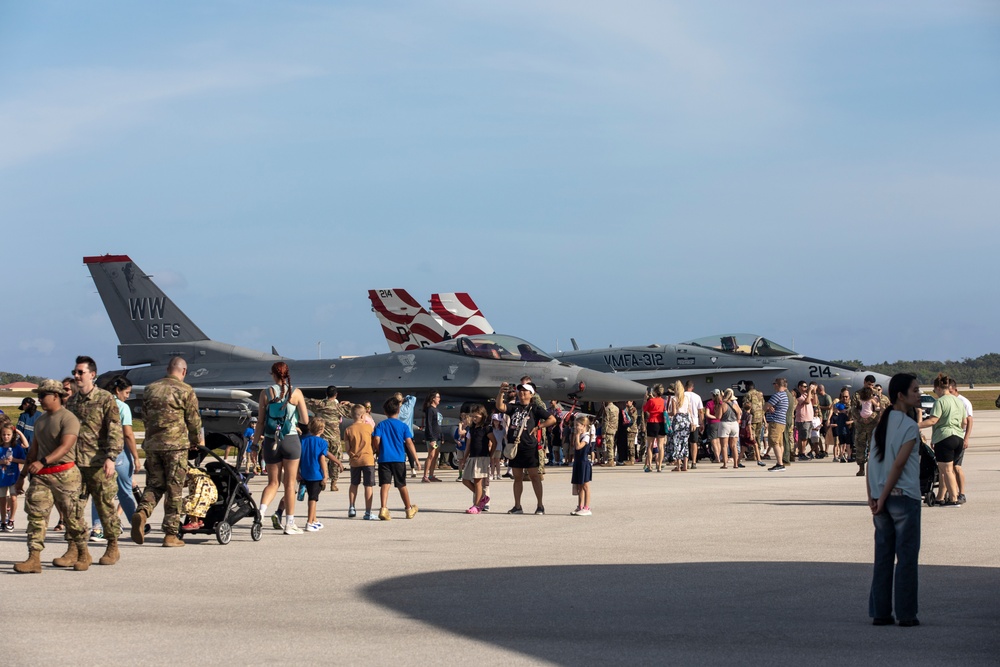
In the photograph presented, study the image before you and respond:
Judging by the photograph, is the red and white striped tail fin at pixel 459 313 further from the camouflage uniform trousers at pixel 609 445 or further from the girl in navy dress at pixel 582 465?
the girl in navy dress at pixel 582 465

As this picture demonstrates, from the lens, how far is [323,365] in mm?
26188

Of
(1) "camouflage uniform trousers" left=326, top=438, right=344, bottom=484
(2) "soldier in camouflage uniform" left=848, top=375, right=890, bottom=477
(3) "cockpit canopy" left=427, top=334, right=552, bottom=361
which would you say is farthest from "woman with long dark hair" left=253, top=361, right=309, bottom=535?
(3) "cockpit canopy" left=427, top=334, right=552, bottom=361

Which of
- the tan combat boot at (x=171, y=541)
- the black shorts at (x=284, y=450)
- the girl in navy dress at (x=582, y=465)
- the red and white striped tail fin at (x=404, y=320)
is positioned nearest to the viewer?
the tan combat boot at (x=171, y=541)

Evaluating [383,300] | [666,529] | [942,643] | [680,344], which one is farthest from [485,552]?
[383,300]

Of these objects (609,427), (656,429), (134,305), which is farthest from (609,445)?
(134,305)

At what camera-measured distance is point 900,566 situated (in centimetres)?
716

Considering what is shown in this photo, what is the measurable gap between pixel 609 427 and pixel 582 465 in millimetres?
10796

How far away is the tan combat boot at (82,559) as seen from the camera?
376 inches

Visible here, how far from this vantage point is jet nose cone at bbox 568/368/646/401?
23453mm

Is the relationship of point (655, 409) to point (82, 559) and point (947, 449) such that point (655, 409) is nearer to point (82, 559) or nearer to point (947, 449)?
point (947, 449)

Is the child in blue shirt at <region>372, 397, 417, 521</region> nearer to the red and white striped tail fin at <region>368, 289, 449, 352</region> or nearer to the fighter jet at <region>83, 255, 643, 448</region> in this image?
the fighter jet at <region>83, 255, 643, 448</region>

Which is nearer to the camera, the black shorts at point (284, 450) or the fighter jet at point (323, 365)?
the black shorts at point (284, 450)

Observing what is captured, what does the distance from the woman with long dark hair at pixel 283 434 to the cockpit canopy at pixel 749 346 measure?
1749 cm

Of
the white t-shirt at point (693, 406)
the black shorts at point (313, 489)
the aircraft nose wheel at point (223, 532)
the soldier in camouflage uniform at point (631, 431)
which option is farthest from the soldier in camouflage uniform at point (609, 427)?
the aircraft nose wheel at point (223, 532)
